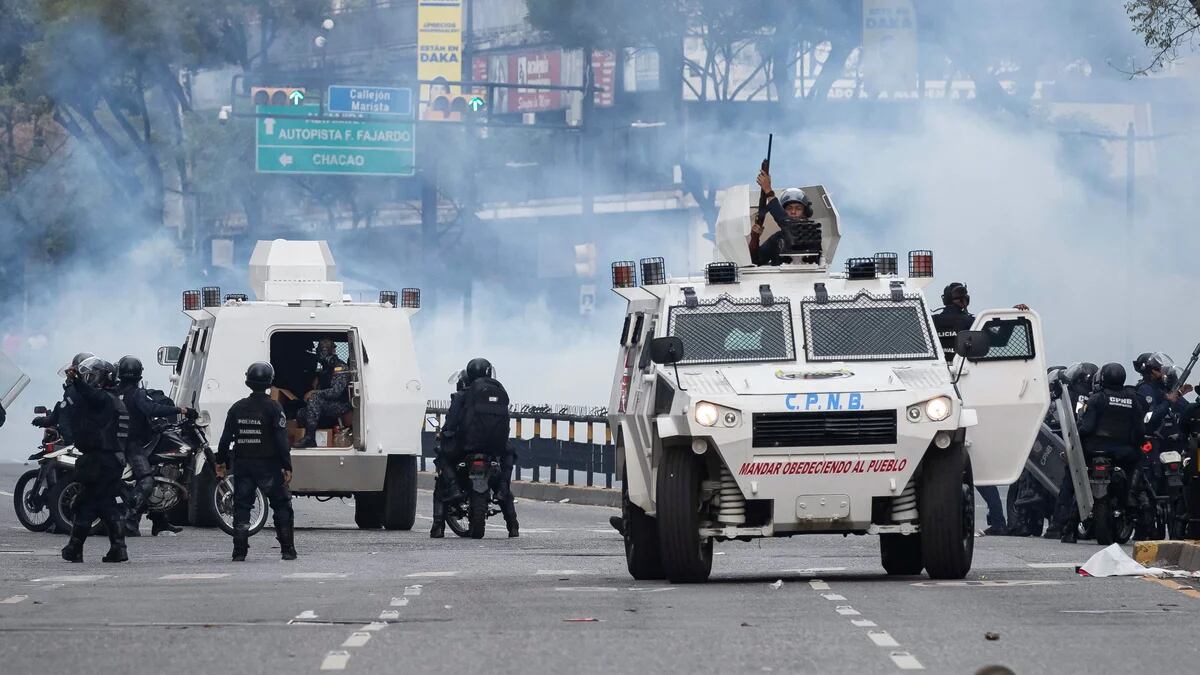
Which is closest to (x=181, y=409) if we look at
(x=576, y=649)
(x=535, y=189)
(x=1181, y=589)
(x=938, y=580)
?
(x=938, y=580)

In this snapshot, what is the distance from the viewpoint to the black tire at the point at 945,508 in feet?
50.9

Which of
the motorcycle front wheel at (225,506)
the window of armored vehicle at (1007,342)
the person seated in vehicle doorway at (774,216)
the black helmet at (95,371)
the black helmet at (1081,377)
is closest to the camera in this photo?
the window of armored vehicle at (1007,342)

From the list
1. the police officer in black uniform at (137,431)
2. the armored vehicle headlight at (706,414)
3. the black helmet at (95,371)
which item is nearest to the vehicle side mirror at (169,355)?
the police officer in black uniform at (137,431)

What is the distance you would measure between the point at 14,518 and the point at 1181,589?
595 inches

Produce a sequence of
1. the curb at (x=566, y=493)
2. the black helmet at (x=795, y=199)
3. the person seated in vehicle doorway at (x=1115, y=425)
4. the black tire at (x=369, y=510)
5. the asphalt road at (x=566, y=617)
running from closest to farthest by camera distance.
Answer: the asphalt road at (x=566, y=617) < the black helmet at (x=795, y=199) < the person seated in vehicle doorway at (x=1115, y=425) < the black tire at (x=369, y=510) < the curb at (x=566, y=493)

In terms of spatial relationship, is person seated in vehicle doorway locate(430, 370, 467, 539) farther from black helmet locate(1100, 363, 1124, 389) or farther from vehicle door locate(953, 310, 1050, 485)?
vehicle door locate(953, 310, 1050, 485)

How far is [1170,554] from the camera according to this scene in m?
17.6

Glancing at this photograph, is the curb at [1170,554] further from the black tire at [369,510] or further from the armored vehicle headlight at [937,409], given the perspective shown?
the black tire at [369,510]

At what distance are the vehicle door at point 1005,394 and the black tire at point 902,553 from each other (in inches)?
25.7

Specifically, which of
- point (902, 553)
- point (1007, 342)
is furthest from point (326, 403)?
point (1007, 342)

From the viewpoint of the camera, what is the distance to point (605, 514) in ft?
97.4

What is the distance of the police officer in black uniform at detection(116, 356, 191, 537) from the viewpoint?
22594 mm

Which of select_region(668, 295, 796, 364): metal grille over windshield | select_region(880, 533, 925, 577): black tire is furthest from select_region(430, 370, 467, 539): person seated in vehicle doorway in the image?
select_region(880, 533, 925, 577): black tire

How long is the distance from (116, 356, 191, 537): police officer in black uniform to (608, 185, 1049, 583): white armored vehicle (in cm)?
633
